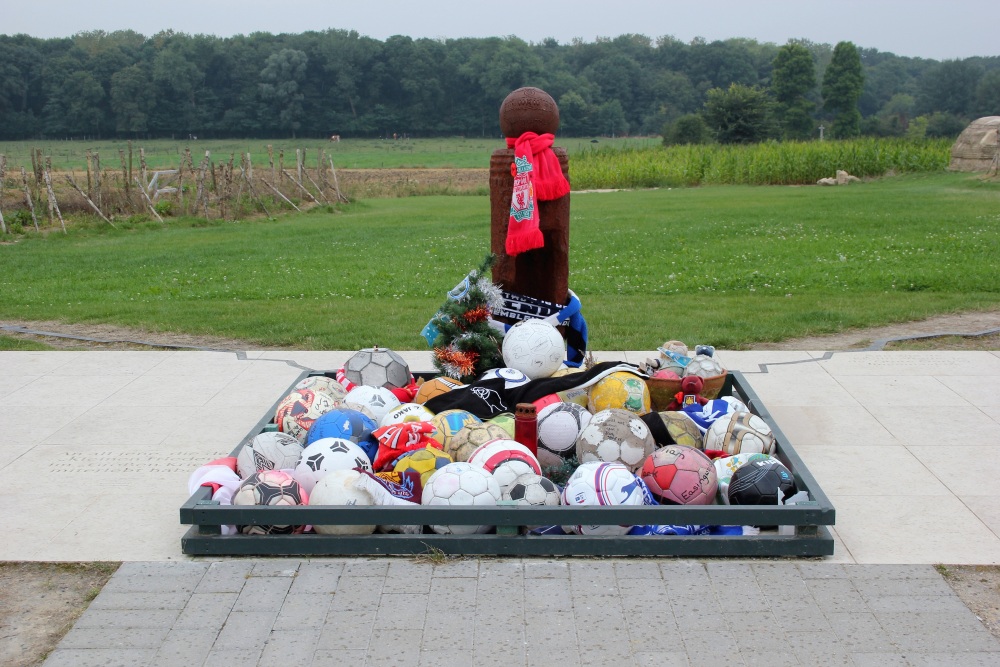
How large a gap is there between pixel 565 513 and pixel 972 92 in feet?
342

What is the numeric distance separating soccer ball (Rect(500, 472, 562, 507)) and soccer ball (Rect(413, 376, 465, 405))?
158 cm

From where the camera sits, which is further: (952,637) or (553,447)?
(553,447)

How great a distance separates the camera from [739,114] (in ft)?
167

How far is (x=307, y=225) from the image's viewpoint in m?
23.1

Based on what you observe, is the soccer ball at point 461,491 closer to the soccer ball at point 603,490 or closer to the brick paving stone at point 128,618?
the soccer ball at point 603,490

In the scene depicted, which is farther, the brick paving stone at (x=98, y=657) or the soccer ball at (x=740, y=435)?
the soccer ball at (x=740, y=435)

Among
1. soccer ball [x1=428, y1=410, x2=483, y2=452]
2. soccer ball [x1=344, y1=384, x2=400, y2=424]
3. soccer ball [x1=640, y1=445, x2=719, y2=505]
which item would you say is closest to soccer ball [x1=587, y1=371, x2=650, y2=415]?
soccer ball [x1=428, y1=410, x2=483, y2=452]

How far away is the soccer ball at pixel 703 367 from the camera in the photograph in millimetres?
6633

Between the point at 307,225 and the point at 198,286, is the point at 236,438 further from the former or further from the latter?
the point at 307,225

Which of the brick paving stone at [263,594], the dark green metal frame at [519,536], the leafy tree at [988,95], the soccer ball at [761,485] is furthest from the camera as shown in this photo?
the leafy tree at [988,95]

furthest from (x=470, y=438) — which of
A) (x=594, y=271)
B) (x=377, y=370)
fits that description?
(x=594, y=271)

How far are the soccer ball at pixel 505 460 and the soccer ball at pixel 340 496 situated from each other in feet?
2.12

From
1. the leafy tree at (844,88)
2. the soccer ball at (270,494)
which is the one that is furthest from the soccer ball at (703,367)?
the leafy tree at (844,88)

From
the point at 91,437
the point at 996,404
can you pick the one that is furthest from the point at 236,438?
the point at 996,404
